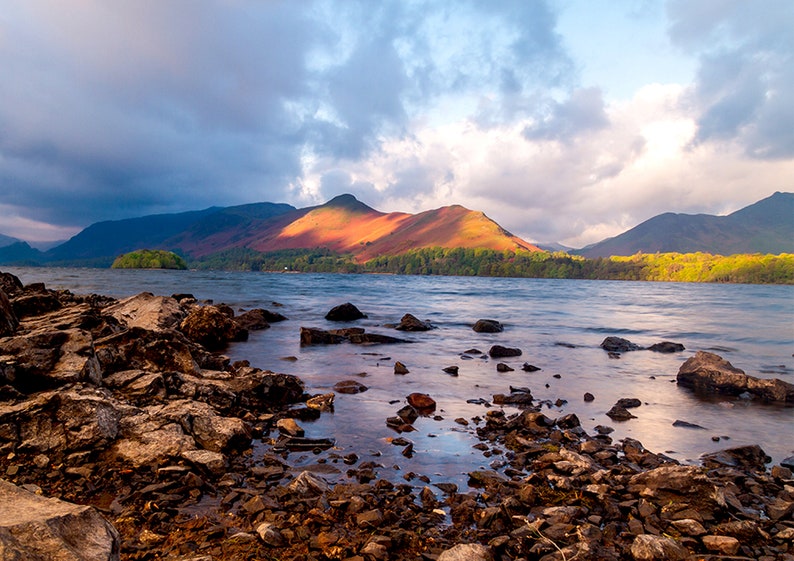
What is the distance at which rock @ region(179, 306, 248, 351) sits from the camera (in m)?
18.1

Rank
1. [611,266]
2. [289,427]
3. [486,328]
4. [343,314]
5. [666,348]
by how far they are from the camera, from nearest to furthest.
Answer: [289,427]
[666,348]
[486,328]
[343,314]
[611,266]

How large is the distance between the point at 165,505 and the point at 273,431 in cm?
303

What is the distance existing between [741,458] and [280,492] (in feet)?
25.0

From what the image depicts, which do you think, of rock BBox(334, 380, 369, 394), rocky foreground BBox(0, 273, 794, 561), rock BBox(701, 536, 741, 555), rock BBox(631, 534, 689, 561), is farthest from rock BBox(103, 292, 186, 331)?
rock BBox(701, 536, 741, 555)

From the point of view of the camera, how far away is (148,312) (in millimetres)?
18031

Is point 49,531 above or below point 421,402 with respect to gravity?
above

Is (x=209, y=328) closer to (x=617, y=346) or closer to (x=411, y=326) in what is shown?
(x=411, y=326)

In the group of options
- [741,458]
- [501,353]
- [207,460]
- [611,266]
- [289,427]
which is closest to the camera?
[207,460]

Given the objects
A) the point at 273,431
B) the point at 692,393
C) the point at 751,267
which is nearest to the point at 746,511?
the point at 273,431

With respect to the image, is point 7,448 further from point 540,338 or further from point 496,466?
point 540,338

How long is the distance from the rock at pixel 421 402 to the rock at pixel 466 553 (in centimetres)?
550

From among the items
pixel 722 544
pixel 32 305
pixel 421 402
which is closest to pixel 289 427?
pixel 421 402

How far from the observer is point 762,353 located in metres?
22.2

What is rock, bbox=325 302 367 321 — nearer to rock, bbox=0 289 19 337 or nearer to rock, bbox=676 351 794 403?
rock, bbox=676 351 794 403
